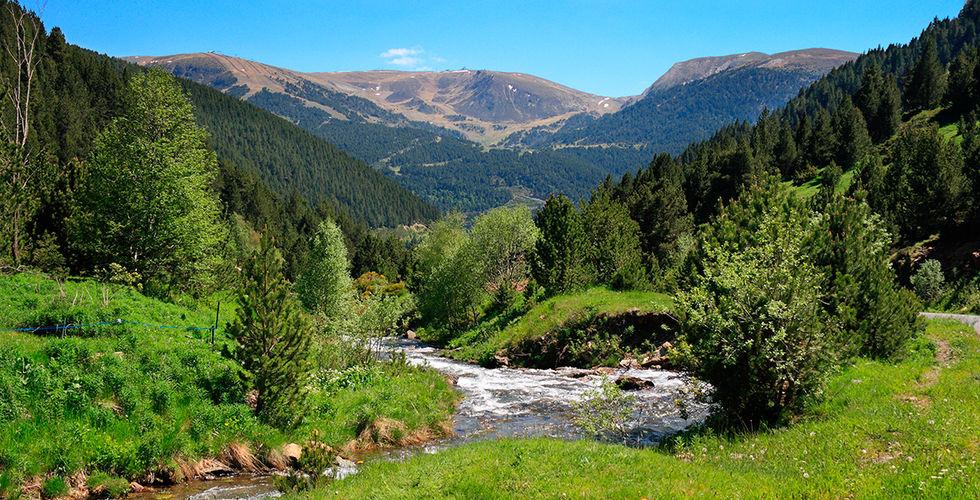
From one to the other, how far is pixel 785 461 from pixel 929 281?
1651 inches

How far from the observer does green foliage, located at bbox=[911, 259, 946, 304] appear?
145 feet

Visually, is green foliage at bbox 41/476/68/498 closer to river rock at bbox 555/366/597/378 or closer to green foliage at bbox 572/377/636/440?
green foliage at bbox 572/377/636/440

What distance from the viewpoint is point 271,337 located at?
842 inches

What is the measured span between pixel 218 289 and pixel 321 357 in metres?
15.8

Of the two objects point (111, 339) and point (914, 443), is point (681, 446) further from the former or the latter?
point (111, 339)

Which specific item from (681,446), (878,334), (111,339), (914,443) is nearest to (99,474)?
(111,339)

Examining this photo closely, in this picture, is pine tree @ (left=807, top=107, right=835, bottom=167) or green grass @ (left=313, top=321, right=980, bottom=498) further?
pine tree @ (left=807, top=107, right=835, bottom=167)

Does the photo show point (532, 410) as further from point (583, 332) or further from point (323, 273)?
point (323, 273)

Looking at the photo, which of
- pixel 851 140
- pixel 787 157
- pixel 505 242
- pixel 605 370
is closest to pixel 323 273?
pixel 505 242

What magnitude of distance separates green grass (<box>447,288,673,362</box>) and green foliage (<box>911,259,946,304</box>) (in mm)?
22083

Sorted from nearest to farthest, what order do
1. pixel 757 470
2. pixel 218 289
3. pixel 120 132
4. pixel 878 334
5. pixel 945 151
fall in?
pixel 757 470
pixel 878 334
pixel 120 132
pixel 218 289
pixel 945 151

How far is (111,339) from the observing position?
22531 millimetres

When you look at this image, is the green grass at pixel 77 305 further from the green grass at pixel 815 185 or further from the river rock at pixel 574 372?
the green grass at pixel 815 185

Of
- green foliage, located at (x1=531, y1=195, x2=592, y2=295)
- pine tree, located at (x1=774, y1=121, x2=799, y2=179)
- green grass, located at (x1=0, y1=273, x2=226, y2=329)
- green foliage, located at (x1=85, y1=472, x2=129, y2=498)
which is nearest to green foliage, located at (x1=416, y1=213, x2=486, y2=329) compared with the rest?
green foliage, located at (x1=531, y1=195, x2=592, y2=295)
